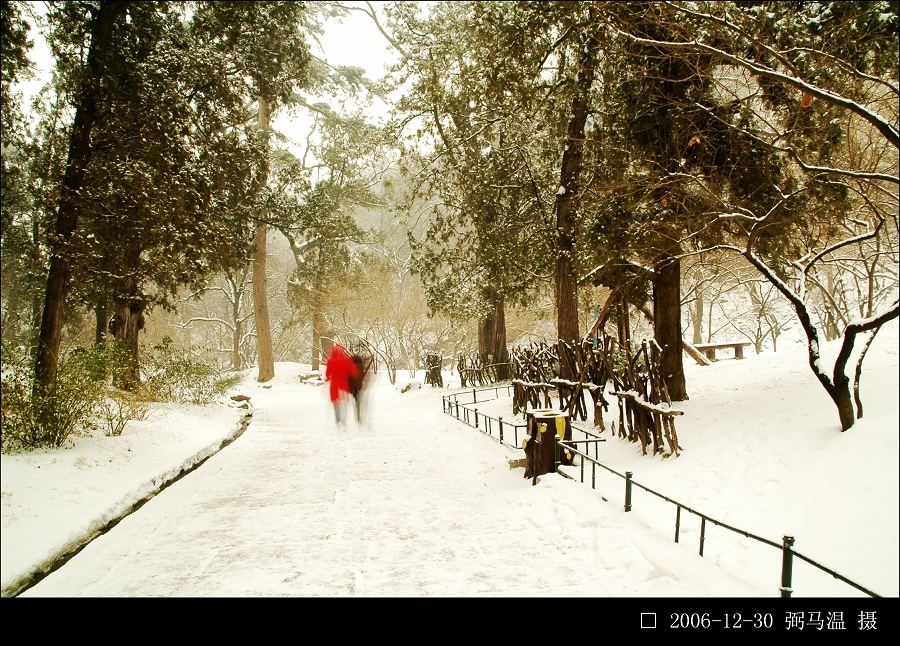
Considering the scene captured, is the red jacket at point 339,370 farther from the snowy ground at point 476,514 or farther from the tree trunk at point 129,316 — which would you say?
the tree trunk at point 129,316

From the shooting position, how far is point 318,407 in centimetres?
1966

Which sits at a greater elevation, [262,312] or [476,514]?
[262,312]

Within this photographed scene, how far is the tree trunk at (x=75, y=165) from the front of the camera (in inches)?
360

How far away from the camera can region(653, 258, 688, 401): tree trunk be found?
34.4 ft

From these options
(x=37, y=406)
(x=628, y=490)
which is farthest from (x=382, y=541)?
(x=37, y=406)

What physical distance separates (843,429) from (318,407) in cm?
1654

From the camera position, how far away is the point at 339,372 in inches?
474

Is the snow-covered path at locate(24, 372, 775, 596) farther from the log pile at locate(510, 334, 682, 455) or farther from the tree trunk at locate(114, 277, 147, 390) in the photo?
the tree trunk at locate(114, 277, 147, 390)

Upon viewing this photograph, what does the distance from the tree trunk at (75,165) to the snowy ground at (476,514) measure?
2.67 meters

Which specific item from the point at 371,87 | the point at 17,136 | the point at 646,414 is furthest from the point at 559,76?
the point at 371,87

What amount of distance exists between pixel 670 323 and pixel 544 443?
17.0 feet

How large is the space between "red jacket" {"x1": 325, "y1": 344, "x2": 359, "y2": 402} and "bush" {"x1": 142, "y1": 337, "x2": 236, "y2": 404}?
447cm

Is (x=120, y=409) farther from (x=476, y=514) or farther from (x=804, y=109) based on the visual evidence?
(x=804, y=109)

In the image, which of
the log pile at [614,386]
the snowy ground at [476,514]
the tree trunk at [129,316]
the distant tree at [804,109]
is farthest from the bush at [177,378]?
the distant tree at [804,109]
